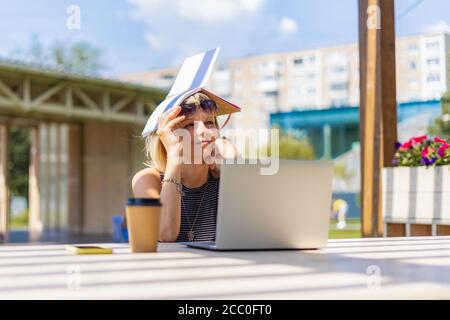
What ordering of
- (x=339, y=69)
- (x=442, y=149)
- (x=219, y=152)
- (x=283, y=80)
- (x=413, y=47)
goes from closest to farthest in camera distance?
(x=219, y=152)
(x=442, y=149)
(x=413, y=47)
(x=339, y=69)
(x=283, y=80)

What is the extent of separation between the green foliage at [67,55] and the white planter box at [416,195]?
924 inches

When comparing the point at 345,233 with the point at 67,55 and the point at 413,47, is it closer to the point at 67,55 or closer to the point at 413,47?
the point at 413,47

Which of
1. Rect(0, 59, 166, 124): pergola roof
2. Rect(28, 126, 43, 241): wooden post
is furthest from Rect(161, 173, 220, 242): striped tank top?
Rect(28, 126, 43, 241): wooden post

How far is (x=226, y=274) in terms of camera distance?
100 centimetres

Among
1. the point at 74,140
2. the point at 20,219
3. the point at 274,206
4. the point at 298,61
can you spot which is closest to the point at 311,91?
the point at 298,61

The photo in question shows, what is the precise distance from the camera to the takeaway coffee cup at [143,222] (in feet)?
4.32

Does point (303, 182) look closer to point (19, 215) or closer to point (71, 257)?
point (71, 257)

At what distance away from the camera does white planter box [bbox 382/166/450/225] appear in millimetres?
4156

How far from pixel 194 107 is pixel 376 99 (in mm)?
2783

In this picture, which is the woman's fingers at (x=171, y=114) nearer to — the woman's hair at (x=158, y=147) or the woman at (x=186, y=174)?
the woman at (x=186, y=174)

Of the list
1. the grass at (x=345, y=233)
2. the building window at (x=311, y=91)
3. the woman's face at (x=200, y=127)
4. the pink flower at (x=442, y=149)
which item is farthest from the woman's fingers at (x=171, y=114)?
→ the building window at (x=311, y=91)
